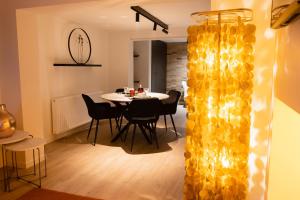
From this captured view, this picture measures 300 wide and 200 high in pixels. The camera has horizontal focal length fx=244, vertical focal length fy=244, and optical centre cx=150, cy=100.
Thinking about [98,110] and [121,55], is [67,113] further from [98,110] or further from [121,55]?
[121,55]

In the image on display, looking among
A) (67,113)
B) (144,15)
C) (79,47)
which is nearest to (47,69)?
(67,113)

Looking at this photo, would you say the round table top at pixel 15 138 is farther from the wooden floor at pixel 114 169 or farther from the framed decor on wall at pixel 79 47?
the framed decor on wall at pixel 79 47

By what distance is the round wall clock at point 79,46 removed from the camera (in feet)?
15.8

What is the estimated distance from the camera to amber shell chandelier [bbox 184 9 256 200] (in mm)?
1602

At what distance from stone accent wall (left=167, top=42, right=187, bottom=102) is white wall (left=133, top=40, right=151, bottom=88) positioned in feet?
5.77

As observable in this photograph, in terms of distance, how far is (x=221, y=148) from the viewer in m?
1.69

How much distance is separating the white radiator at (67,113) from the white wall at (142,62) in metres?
2.60

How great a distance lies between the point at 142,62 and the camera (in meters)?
7.40

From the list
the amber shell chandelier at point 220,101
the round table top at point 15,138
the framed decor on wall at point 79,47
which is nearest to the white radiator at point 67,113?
the framed decor on wall at point 79,47

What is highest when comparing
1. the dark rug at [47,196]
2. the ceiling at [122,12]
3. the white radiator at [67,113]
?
the ceiling at [122,12]

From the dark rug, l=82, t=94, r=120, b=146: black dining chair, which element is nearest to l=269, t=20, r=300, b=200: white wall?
the dark rug

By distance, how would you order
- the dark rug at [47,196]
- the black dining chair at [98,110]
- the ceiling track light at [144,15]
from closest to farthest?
the dark rug at [47,196] < the ceiling track light at [144,15] < the black dining chair at [98,110]

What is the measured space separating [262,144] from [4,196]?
2561 mm

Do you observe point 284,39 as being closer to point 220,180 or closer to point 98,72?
point 220,180
